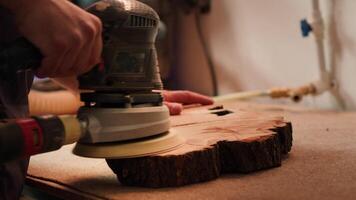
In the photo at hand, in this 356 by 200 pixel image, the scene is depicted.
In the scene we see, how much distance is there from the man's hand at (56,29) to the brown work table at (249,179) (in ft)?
0.62

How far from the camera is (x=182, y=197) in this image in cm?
60

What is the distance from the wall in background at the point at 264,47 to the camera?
1.42m

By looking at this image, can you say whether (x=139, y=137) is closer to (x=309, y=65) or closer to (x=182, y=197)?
(x=182, y=197)

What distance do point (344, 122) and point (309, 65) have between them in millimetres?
404

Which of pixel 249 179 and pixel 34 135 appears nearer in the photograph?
pixel 34 135

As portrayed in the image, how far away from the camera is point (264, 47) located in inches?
66.4

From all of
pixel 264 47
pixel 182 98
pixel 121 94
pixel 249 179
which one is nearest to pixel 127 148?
pixel 121 94

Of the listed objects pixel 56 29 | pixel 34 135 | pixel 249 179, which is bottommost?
pixel 249 179

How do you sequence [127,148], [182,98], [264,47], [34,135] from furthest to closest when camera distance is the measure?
[264,47]
[182,98]
[127,148]
[34,135]

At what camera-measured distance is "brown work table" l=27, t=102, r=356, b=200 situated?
612 mm

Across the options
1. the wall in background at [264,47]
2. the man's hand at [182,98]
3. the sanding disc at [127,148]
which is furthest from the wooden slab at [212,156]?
the wall in background at [264,47]

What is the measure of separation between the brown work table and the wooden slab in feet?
0.04

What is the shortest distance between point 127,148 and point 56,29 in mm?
197

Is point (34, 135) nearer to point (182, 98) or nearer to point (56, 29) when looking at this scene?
point (56, 29)
